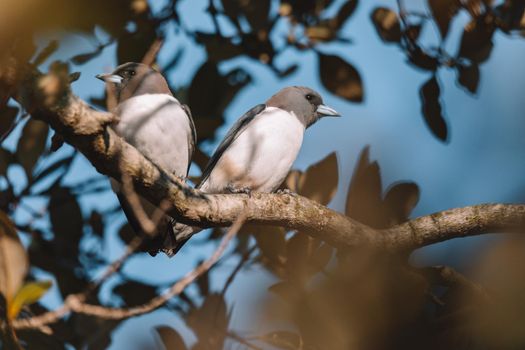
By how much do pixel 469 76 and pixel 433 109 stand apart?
0.92 feet

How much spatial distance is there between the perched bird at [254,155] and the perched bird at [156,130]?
22 centimetres

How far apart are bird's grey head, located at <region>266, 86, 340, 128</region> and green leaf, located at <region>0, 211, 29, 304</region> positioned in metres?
3.40

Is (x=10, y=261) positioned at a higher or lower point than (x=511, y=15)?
lower

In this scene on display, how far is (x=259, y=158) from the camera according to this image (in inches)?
172

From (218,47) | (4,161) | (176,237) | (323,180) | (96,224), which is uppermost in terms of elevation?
(218,47)

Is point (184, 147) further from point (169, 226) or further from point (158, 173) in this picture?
point (158, 173)

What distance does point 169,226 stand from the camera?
3941mm

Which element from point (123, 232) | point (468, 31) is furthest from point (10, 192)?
point (468, 31)

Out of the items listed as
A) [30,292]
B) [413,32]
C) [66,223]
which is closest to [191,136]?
[66,223]

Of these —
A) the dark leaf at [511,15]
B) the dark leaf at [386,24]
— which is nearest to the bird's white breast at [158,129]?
the dark leaf at [386,24]

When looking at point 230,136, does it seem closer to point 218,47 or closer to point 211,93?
point 211,93

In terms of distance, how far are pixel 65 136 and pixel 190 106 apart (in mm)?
2146

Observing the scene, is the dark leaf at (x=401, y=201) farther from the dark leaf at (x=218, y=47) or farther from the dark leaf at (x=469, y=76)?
the dark leaf at (x=218, y=47)

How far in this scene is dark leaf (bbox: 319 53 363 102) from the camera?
12.8 ft
